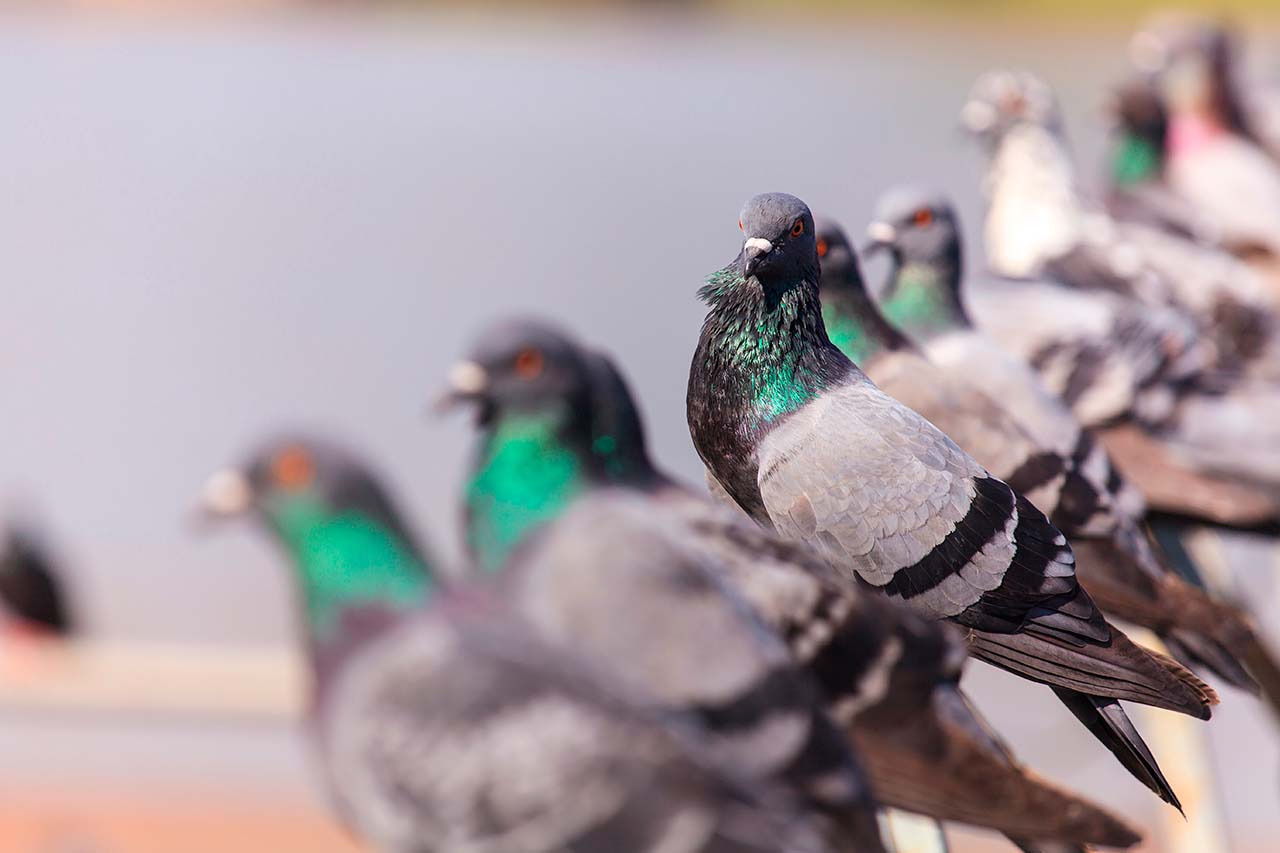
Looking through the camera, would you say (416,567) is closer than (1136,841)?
Yes

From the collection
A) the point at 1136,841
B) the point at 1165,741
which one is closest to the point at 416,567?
the point at 1136,841

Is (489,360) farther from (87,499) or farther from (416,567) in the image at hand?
(87,499)

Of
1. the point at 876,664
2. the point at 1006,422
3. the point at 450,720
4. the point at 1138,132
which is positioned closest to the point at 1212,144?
the point at 1138,132

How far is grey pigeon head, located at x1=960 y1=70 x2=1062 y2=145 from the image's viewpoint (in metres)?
3.32

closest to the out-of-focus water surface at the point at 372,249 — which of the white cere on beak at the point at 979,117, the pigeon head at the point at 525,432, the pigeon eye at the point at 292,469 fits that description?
the pigeon eye at the point at 292,469

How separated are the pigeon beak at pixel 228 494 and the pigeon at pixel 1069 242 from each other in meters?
2.05

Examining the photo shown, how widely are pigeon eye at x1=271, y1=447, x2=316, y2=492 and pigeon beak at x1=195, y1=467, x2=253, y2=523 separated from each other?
0.02 metres

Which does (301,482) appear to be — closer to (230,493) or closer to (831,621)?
(230,493)

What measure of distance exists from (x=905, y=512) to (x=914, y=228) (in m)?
0.65

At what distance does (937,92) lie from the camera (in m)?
14.1

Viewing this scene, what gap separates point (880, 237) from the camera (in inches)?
75.1

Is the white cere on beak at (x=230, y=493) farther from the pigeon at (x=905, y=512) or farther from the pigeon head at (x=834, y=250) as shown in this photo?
the pigeon head at (x=834, y=250)

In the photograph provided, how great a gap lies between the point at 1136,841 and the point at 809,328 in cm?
51

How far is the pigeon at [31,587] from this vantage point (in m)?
9.22
